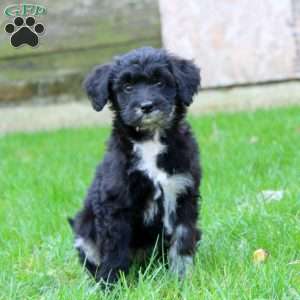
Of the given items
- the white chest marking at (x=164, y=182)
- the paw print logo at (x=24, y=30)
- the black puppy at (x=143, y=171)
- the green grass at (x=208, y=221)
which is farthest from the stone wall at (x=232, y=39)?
the white chest marking at (x=164, y=182)

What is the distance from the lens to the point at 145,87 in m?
3.92

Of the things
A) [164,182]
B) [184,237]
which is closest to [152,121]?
[164,182]

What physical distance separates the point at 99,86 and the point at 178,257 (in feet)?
3.63

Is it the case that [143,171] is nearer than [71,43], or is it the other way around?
[143,171]

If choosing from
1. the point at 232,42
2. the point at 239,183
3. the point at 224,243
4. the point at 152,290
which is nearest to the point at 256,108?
the point at 232,42

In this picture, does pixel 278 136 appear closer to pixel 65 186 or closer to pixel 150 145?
pixel 65 186

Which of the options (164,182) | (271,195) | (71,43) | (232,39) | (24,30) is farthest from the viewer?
(71,43)

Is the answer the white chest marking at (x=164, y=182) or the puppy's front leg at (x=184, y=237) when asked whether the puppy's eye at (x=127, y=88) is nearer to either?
the white chest marking at (x=164, y=182)

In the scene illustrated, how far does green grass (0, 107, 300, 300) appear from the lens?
11.2ft

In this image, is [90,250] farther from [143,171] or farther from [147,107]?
[147,107]

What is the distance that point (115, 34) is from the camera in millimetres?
9250

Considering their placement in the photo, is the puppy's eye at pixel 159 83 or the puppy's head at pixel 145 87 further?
the puppy's eye at pixel 159 83

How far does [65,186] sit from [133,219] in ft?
5.97

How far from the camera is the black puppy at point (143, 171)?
3.76 metres
